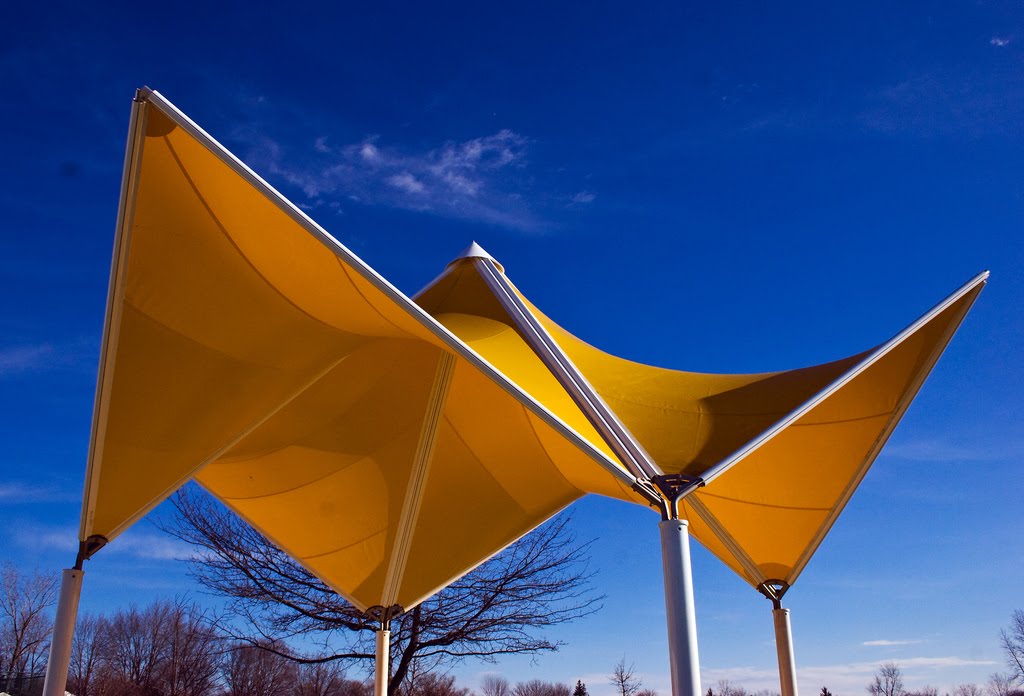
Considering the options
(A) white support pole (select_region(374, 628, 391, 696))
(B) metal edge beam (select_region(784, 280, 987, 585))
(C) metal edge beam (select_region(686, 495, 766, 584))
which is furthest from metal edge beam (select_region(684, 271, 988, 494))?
(A) white support pole (select_region(374, 628, 391, 696))

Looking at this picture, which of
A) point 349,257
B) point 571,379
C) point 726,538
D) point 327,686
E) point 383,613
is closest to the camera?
point 349,257

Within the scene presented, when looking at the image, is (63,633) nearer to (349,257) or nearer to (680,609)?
(349,257)

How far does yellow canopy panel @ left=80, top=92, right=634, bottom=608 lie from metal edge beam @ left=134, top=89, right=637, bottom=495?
0.05 feet

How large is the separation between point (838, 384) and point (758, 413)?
0.81 metres

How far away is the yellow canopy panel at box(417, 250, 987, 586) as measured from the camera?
794 cm

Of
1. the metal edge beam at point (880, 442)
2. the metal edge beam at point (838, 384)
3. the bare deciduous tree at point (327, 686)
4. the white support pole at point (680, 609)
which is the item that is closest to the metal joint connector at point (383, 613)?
the metal edge beam at point (880, 442)

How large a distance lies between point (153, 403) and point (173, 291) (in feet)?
3.71

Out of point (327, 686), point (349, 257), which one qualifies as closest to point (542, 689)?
point (327, 686)

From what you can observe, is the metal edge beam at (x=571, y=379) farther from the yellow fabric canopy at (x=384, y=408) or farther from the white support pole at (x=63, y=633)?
the white support pole at (x=63, y=633)

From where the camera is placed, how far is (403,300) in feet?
20.6

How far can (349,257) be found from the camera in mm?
6094

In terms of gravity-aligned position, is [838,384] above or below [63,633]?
above

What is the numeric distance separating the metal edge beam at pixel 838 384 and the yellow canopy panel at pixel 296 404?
3.40 ft

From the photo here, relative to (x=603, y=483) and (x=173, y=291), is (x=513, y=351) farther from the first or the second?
(x=173, y=291)
